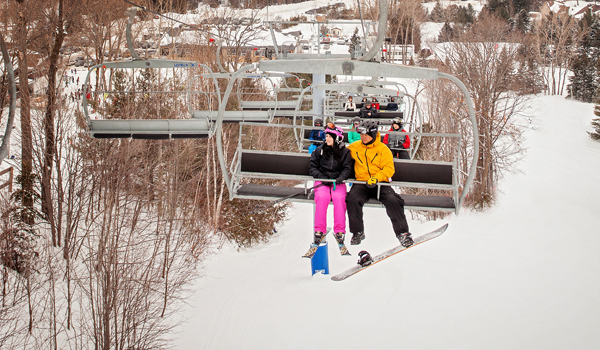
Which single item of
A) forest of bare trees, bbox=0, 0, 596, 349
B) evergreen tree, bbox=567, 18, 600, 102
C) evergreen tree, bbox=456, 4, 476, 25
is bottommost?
forest of bare trees, bbox=0, 0, 596, 349

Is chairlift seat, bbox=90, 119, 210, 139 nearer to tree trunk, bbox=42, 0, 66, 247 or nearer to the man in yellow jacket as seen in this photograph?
the man in yellow jacket

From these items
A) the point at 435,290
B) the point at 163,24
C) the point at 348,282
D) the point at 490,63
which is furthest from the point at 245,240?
the point at 490,63

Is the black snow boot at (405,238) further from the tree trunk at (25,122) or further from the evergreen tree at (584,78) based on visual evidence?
the evergreen tree at (584,78)

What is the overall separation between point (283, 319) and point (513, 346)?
8.29 meters

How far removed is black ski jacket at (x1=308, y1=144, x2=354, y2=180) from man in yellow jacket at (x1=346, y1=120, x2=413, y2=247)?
0.10m

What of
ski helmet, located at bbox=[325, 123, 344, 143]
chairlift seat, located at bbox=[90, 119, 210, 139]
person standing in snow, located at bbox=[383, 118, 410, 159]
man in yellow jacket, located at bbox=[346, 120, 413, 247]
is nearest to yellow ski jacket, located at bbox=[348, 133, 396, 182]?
man in yellow jacket, located at bbox=[346, 120, 413, 247]

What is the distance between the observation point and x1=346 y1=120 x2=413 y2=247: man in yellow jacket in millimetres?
5695

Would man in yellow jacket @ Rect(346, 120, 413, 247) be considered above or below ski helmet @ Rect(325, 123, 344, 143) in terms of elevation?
below

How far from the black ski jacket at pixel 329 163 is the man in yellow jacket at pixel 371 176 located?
0.10 m

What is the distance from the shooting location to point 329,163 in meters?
5.91

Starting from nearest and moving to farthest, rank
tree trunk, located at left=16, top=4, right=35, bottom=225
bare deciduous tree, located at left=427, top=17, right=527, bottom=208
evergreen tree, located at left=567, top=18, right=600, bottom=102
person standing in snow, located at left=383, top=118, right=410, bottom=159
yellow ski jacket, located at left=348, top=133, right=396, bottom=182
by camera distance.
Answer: yellow ski jacket, located at left=348, top=133, right=396, bottom=182, person standing in snow, located at left=383, top=118, right=410, bottom=159, tree trunk, located at left=16, top=4, right=35, bottom=225, bare deciduous tree, located at left=427, top=17, right=527, bottom=208, evergreen tree, located at left=567, top=18, right=600, bottom=102

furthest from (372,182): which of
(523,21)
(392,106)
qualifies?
(523,21)

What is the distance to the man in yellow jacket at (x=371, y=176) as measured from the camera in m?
5.70

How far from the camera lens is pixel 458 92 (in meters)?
25.9
